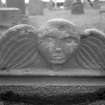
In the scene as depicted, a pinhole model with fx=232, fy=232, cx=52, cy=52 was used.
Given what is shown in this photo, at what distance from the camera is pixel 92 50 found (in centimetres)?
245

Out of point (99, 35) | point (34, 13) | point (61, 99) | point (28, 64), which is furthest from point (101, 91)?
point (34, 13)

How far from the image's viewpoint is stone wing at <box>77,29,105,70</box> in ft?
7.84

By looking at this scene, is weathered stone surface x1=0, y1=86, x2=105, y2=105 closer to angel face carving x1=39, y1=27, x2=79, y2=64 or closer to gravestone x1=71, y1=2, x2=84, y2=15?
angel face carving x1=39, y1=27, x2=79, y2=64

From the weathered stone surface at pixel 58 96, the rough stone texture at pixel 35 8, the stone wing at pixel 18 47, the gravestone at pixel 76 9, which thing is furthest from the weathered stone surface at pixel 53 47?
the gravestone at pixel 76 9

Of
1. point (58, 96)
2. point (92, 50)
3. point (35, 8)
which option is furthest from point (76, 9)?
point (58, 96)

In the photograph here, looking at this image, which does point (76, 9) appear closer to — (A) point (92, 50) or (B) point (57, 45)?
(A) point (92, 50)

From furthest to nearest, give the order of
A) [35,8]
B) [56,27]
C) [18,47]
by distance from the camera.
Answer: [35,8] < [18,47] < [56,27]

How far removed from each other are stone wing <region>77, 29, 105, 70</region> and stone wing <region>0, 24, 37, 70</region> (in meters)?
0.50

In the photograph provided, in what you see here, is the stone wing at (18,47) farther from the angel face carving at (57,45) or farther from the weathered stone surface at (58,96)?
the weathered stone surface at (58,96)

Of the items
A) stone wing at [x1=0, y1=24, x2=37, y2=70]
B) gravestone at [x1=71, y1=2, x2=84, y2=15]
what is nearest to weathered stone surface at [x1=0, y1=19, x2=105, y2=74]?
stone wing at [x1=0, y1=24, x2=37, y2=70]

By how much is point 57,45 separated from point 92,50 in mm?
407

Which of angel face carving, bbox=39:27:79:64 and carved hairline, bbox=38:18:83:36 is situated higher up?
carved hairline, bbox=38:18:83:36

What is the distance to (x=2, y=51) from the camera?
2.40 metres

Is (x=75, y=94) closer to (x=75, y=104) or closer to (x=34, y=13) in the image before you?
(x=75, y=104)
